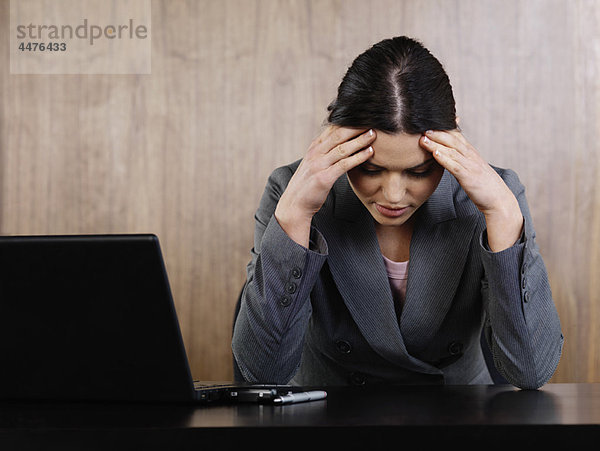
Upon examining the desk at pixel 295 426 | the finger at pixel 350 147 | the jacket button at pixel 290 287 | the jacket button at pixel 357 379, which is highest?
the finger at pixel 350 147

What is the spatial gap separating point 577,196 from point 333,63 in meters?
0.85

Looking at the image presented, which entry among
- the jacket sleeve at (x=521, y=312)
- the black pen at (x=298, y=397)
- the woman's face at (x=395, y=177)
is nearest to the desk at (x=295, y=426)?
the black pen at (x=298, y=397)

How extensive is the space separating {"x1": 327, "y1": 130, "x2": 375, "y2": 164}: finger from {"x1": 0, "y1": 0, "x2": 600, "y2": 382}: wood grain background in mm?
955

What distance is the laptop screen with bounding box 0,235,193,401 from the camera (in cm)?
71

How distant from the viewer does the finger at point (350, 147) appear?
117cm

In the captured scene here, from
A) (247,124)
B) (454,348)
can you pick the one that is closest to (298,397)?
(454,348)

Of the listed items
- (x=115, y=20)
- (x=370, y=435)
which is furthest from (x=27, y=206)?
(x=370, y=435)

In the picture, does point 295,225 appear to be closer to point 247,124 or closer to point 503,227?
point 503,227

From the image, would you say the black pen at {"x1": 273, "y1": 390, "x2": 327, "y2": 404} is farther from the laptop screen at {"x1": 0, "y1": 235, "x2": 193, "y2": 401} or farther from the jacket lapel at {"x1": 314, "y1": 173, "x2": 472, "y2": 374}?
the jacket lapel at {"x1": 314, "y1": 173, "x2": 472, "y2": 374}

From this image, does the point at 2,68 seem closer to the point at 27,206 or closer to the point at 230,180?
the point at 27,206

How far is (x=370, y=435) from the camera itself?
0.63m

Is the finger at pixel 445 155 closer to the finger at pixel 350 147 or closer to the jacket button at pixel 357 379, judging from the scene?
the finger at pixel 350 147

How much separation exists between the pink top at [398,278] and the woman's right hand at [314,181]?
8.3 inches

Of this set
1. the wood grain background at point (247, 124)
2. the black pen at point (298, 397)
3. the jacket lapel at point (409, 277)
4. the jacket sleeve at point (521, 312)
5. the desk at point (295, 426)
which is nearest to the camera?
the desk at point (295, 426)
